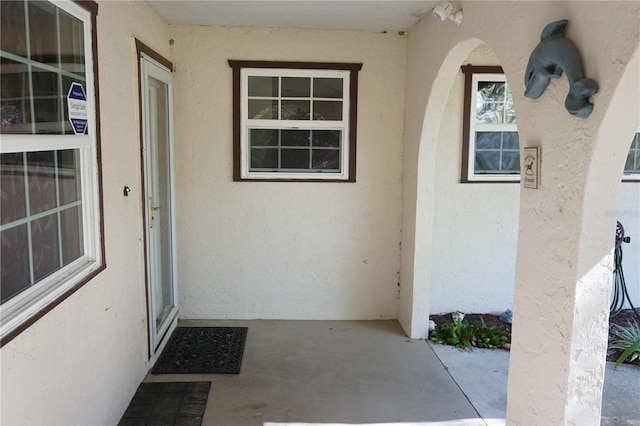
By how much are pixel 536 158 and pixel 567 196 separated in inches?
10.8

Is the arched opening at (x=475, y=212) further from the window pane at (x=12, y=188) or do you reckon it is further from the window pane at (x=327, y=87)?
the window pane at (x=12, y=188)

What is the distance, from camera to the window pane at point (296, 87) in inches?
179

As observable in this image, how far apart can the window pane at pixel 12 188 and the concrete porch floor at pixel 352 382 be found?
1779mm

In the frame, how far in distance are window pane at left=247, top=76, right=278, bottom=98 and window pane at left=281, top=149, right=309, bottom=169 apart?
536mm

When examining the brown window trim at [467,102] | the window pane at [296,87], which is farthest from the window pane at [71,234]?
the brown window trim at [467,102]

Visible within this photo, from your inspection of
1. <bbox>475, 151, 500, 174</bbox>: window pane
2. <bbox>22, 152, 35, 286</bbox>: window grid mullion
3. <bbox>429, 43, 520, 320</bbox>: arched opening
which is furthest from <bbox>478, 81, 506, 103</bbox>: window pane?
<bbox>22, 152, 35, 286</bbox>: window grid mullion

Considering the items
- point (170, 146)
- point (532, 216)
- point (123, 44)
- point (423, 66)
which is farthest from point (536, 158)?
point (170, 146)

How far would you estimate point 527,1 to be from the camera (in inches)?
88.0

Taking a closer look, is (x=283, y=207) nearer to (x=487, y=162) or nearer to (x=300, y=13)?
(x=300, y=13)

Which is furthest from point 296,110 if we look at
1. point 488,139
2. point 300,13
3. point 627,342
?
point 627,342

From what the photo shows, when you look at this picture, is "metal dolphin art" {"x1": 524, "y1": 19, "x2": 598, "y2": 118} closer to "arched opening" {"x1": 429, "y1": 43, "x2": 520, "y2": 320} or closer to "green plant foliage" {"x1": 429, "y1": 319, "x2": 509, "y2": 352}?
"arched opening" {"x1": 429, "y1": 43, "x2": 520, "y2": 320}

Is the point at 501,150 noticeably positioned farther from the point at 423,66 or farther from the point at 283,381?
the point at 283,381

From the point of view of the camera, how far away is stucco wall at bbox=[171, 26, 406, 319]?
177 inches

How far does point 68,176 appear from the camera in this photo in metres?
2.39
